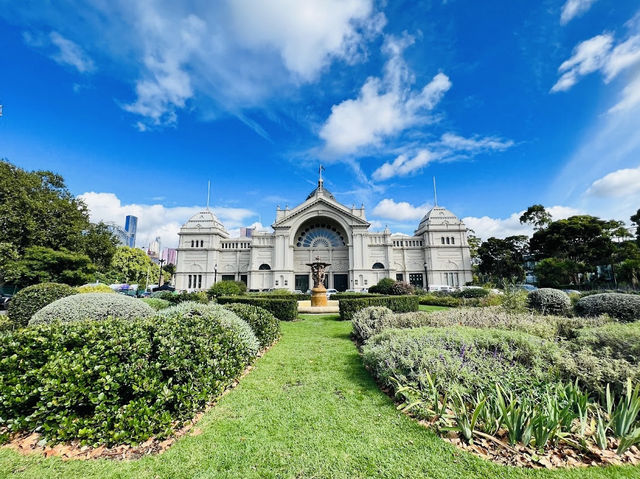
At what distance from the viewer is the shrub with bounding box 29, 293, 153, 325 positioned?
649 centimetres

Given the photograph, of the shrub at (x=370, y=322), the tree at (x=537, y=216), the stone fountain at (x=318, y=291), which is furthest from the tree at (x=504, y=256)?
the shrub at (x=370, y=322)

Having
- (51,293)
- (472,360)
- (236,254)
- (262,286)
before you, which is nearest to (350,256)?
(262,286)

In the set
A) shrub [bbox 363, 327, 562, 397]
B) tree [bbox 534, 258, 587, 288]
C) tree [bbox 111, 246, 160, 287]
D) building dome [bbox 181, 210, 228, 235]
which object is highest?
building dome [bbox 181, 210, 228, 235]

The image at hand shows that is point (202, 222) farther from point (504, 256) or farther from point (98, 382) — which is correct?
point (504, 256)

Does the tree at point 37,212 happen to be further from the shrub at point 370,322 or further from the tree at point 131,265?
the shrub at point 370,322

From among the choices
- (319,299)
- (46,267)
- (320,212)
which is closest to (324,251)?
(320,212)

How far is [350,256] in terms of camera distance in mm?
42656

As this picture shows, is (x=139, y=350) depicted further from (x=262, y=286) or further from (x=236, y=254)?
(x=236, y=254)

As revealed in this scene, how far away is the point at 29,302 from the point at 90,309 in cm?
727

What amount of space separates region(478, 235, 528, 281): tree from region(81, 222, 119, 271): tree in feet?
187

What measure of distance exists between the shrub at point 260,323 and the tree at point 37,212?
1190 inches

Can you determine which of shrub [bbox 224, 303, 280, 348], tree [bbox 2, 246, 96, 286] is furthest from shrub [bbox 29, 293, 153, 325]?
tree [bbox 2, 246, 96, 286]

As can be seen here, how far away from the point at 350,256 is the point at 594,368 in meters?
38.3

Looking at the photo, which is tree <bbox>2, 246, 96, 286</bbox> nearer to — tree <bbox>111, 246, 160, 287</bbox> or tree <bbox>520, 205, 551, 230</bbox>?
tree <bbox>111, 246, 160, 287</bbox>
